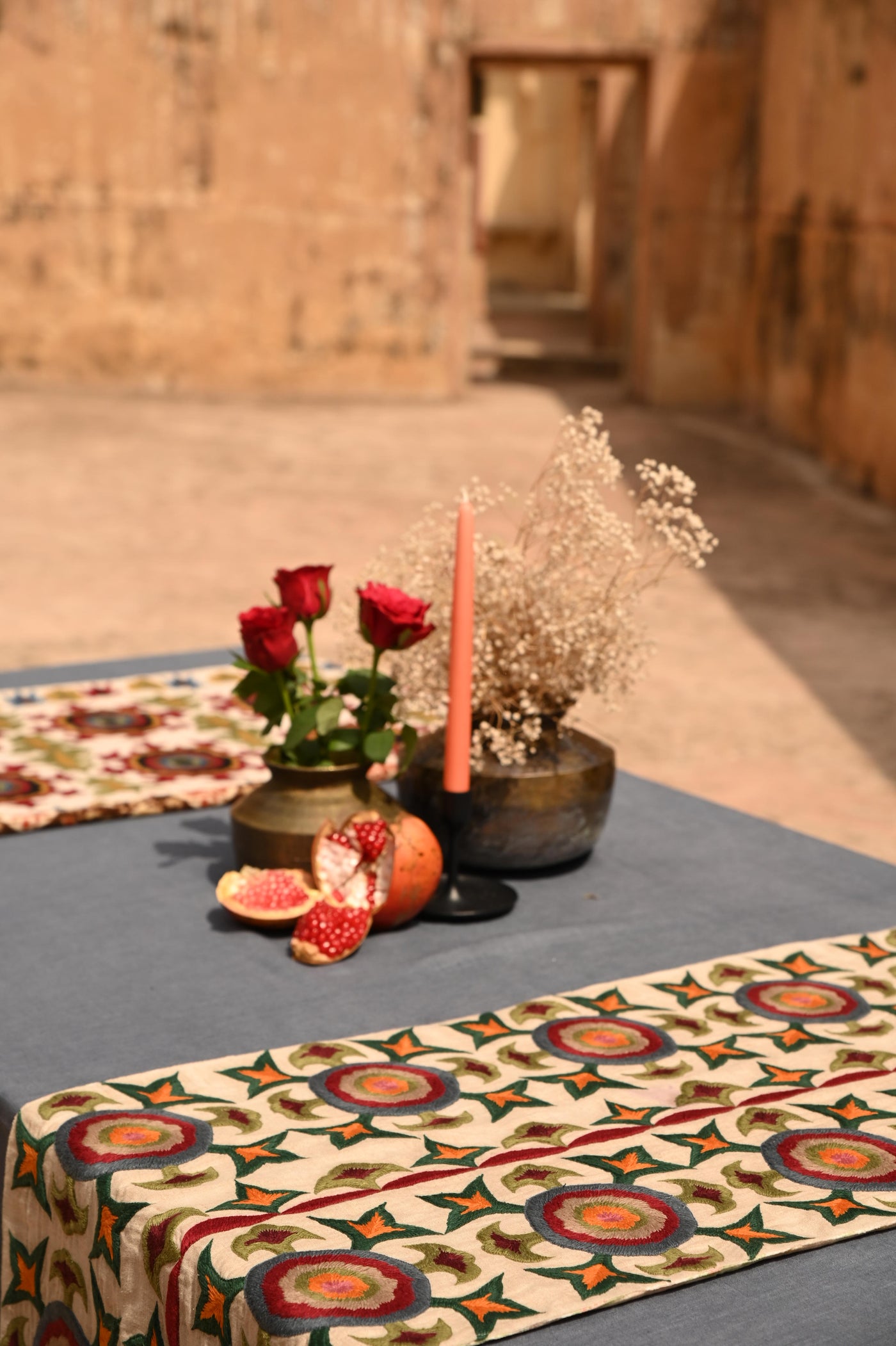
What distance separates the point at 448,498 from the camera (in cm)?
850

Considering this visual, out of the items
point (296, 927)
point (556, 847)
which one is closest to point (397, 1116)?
point (296, 927)

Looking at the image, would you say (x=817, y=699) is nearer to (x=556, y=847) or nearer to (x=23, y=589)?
(x=23, y=589)

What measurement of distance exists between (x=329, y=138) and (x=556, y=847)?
10.4 metres

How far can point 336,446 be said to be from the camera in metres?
10.2

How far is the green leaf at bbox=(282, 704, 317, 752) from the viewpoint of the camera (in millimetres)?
1974

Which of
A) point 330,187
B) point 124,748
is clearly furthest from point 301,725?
point 330,187

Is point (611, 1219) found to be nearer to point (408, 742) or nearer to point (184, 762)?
point (408, 742)

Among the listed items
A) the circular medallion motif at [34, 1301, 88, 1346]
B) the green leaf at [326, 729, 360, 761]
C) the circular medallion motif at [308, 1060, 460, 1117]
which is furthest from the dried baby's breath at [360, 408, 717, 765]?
the circular medallion motif at [34, 1301, 88, 1346]

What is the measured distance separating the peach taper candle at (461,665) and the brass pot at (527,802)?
11 centimetres

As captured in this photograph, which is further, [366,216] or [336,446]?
[366,216]

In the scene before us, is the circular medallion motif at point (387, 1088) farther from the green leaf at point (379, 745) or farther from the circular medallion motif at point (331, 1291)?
the green leaf at point (379, 745)

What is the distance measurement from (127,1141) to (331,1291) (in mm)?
290

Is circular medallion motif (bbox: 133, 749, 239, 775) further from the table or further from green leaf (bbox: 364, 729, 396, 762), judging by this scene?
green leaf (bbox: 364, 729, 396, 762)

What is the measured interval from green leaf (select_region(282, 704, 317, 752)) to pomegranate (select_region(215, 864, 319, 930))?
0.15 meters
